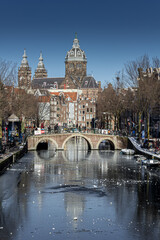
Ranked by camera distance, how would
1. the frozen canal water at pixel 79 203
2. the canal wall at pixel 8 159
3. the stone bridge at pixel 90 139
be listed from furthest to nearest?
1. the stone bridge at pixel 90 139
2. the canal wall at pixel 8 159
3. the frozen canal water at pixel 79 203

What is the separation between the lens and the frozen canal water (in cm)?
3712

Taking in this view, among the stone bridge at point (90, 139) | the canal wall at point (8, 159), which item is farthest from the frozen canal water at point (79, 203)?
the stone bridge at point (90, 139)

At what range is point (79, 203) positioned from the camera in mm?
46656

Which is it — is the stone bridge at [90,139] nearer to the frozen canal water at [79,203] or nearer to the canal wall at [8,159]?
the canal wall at [8,159]

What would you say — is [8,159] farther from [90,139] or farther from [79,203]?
[90,139]

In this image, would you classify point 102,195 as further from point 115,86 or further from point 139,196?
point 115,86

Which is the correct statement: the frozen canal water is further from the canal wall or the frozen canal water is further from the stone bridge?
the stone bridge

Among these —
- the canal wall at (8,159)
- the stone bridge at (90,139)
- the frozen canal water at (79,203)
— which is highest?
the stone bridge at (90,139)

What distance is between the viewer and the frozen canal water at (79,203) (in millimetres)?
37125

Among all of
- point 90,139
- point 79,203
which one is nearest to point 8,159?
point 79,203

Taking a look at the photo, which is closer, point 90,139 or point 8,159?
point 8,159

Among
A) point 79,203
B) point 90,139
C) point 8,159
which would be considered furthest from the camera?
point 90,139

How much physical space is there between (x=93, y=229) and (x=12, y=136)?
62357 mm

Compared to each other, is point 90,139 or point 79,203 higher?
point 90,139
